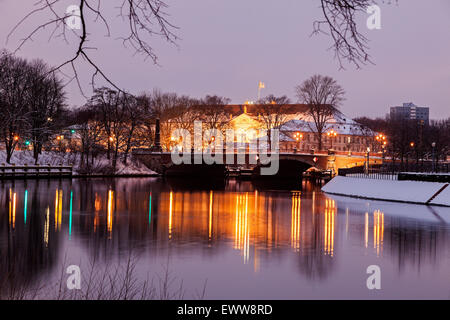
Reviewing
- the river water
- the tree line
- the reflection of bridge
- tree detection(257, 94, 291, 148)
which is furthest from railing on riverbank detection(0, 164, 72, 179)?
the tree line

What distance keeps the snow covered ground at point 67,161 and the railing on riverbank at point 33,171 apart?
2.46 m

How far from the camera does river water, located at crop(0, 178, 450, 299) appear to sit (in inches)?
623

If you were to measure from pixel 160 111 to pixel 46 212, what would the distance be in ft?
239

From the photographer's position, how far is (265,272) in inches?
676

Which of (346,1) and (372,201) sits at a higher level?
(346,1)

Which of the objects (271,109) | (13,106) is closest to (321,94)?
(271,109)

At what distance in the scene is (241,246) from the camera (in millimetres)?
21938

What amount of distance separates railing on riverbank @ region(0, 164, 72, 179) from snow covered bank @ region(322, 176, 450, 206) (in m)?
33.3

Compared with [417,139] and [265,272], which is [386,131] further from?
[265,272]

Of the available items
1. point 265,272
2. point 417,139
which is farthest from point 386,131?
point 265,272

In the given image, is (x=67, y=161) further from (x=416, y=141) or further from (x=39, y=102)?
(x=416, y=141)

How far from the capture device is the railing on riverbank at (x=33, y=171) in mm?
64188
